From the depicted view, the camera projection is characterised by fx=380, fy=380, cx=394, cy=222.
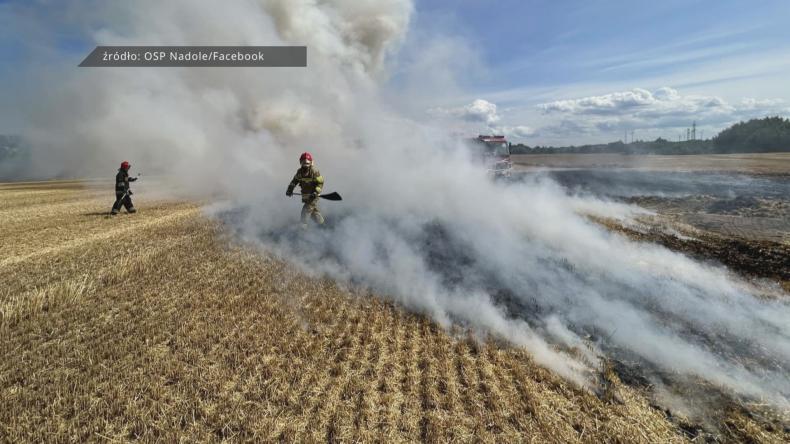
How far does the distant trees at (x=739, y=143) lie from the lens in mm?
56656

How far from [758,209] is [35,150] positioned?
80572mm

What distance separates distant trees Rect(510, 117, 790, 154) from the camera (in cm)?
5666

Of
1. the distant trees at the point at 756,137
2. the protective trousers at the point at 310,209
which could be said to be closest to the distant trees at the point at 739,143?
the distant trees at the point at 756,137

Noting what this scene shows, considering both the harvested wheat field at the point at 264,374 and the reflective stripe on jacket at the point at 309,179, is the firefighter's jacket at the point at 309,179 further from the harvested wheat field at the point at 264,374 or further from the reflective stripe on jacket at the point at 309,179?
the harvested wheat field at the point at 264,374

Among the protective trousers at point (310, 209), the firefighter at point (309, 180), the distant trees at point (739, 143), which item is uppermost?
the distant trees at point (739, 143)

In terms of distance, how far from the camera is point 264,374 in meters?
4.20

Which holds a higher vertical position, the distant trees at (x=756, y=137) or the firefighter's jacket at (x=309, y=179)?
the distant trees at (x=756, y=137)

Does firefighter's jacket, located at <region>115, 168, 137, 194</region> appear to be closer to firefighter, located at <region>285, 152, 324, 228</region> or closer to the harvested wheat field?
the harvested wheat field

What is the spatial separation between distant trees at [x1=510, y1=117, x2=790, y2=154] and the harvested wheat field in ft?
248

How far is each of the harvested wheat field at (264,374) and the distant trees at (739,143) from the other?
75559mm

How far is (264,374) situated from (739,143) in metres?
81.2

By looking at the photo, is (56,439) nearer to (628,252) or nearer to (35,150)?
(628,252)

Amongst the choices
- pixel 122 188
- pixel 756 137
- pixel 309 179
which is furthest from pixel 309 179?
pixel 756 137

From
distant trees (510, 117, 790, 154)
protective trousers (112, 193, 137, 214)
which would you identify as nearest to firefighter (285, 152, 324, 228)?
protective trousers (112, 193, 137, 214)
